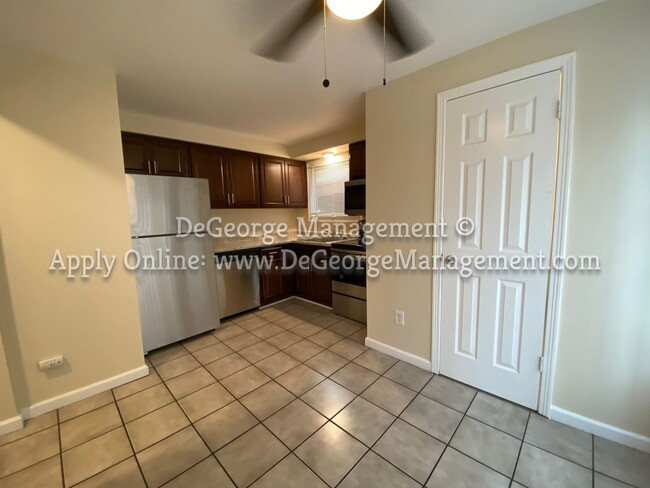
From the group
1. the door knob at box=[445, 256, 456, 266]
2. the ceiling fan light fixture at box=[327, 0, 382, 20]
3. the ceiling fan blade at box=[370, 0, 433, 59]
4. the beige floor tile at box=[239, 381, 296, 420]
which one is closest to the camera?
the ceiling fan light fixture at box=[327, 0, 382, 20]

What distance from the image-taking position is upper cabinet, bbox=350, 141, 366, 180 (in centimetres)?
315

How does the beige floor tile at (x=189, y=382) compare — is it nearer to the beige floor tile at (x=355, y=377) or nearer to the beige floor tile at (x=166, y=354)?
the beige floor tile at (x=166, y=354)

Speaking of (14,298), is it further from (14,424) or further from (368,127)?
(368,127)

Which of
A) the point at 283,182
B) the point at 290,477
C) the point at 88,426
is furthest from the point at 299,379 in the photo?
the point at 283,182

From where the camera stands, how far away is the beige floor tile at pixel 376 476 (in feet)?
4.26

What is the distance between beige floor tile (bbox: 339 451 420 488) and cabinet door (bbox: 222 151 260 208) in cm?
306

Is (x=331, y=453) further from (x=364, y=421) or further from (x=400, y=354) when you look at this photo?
(x=400, y=354)

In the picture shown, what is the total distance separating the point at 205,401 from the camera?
192cm

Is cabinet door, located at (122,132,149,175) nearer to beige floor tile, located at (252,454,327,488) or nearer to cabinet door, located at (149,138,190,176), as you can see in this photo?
cabinet door, located at (149,138,190,176)

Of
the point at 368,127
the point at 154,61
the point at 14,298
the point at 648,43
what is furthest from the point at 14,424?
the point at 648,43

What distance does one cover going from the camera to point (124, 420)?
5.76 ft

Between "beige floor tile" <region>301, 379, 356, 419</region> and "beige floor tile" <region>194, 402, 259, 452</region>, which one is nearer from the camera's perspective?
"beige floor tile" <region>194, 402, 259, 452</region>

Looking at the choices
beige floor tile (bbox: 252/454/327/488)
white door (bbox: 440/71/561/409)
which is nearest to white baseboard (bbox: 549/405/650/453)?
white door (bbox: 440/71/561/409)

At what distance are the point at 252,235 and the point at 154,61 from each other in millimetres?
2498
